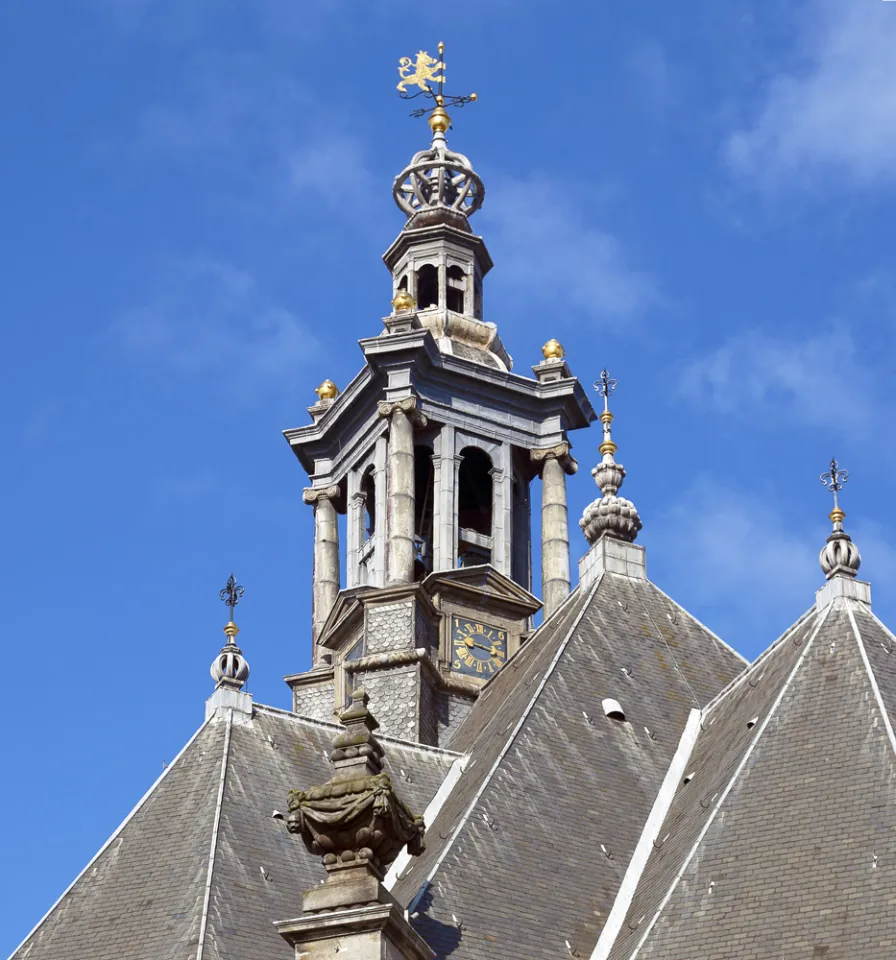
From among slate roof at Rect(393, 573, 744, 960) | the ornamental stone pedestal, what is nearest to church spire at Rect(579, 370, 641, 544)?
slate roof at Rect(393, 573, 744, 960)

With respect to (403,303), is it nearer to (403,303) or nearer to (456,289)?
(403,303)

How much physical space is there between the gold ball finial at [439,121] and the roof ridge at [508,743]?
1666cm

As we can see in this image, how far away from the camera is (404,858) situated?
3697 centimetres

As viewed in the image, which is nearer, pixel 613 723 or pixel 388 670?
pixel 613 723

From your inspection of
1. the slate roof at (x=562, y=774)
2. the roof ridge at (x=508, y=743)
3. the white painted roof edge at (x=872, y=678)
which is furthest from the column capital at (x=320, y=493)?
the white painted roof edge at (x=872, y=678)

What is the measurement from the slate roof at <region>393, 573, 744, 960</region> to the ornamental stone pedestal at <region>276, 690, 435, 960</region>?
2.09m

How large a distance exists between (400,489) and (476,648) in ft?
11.6

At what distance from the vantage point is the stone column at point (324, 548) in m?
50.8

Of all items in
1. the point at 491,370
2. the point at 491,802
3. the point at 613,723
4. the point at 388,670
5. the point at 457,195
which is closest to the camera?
the point at 491,802

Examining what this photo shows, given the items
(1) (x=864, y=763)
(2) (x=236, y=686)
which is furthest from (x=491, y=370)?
(1) (x=864, y=763)

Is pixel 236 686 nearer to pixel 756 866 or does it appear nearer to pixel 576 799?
pixel 576 799

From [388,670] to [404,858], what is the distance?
849cm

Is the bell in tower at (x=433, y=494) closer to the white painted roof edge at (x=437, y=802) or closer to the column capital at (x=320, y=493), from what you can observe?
the column capital at (x=320, y=493)

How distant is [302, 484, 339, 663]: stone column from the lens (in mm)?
50812
